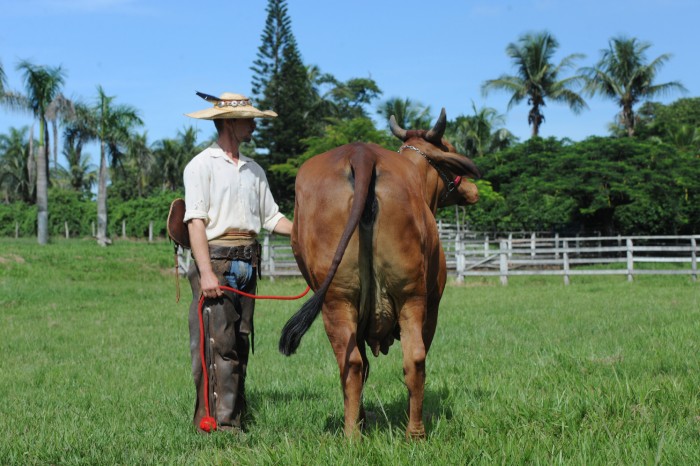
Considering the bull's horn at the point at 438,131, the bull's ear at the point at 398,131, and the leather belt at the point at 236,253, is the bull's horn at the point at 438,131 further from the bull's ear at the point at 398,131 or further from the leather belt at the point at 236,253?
the leather belt at the point at 236,253

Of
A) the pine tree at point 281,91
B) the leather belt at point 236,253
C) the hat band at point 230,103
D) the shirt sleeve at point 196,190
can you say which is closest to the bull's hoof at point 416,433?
the leather belt at point 236,253

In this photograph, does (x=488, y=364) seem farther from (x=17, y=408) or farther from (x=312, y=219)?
(x=17, y=408)

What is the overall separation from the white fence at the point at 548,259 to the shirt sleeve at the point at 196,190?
17.8 meters

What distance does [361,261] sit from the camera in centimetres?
386

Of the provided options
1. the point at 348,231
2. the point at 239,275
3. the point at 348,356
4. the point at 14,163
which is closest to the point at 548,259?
the point at 239,275

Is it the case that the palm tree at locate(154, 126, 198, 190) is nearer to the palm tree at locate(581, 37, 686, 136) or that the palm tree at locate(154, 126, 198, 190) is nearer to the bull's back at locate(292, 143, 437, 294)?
the palm tree at locate(581, 37, 686, 136)

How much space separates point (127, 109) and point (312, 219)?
1539 inches

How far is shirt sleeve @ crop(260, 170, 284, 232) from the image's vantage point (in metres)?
5.07

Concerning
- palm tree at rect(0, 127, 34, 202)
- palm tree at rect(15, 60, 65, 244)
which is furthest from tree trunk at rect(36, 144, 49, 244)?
palm tree at rect(0, 127, 34, 202)

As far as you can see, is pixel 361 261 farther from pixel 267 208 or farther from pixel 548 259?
pixel 548 259

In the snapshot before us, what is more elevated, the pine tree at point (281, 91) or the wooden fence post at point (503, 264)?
the pine tree at point (281, 91)

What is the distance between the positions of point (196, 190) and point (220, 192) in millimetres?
161

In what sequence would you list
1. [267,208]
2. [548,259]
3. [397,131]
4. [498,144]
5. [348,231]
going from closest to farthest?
[348,231] → [267,208] → [397,131] → [548,259] → [498,144]

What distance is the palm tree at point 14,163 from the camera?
219 ft
